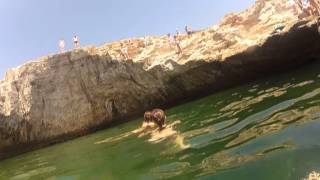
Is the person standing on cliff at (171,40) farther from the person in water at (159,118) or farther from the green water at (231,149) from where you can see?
the person in water at (159,118)

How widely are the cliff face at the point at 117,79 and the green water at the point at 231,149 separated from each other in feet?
32.5

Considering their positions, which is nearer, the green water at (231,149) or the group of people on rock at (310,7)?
the green water at (231,149)

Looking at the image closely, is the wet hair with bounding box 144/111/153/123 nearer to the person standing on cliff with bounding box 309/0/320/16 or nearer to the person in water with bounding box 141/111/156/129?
the person in water with bounding box 141/111/156/129

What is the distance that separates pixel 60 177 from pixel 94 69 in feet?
57.2

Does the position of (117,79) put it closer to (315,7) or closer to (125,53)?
(125,53)

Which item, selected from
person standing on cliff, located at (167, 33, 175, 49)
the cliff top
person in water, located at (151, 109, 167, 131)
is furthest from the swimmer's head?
person standing on cliff, located at (167, 33, 175, 49)

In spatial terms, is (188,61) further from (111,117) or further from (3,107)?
(3,107)

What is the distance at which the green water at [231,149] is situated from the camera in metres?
9.09

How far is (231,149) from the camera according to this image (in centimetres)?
1118

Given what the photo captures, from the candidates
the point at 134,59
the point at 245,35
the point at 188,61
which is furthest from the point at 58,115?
the point at 245,35

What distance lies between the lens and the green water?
9094 mm

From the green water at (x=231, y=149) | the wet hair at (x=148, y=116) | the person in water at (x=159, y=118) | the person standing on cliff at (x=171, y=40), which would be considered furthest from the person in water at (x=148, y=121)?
the person standing on cliff at (x=171, y=40)

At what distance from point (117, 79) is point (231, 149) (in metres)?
21.5

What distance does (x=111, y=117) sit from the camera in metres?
33.2
